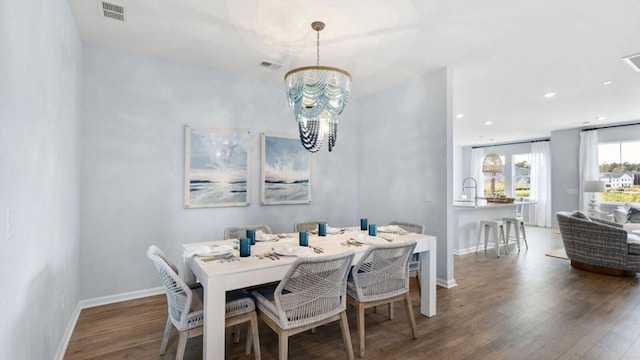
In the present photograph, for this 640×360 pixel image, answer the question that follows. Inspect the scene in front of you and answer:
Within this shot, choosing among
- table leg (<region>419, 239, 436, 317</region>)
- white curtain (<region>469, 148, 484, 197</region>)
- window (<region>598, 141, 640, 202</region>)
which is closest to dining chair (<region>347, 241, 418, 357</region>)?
table leg (<region>419, 239, 436, 317</region>)

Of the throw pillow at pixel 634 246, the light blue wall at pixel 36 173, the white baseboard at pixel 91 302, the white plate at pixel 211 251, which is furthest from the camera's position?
the throw pillow at pixel 634 246

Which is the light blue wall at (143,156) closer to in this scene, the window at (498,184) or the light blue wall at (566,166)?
the light blue wall at (566,166)

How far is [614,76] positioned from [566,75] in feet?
2.13

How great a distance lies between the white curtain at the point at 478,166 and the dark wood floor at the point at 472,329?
752 centimetres

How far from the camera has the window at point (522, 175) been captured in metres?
9.97

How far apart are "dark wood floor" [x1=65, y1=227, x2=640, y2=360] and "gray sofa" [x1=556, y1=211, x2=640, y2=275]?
1.49 ft

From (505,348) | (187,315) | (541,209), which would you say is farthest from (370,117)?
(541,209)

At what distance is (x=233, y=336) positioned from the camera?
100 inches

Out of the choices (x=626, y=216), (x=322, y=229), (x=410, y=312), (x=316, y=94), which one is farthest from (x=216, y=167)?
(x=626, y=216)

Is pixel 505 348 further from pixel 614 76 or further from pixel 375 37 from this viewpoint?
pixel 614 76

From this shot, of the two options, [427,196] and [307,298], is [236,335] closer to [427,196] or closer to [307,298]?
[307,298]

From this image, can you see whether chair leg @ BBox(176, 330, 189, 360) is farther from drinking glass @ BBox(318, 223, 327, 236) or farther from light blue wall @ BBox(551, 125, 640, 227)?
light blue wall @ BBox(551, 125, 640, 227)

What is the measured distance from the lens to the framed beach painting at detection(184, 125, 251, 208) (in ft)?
12.1

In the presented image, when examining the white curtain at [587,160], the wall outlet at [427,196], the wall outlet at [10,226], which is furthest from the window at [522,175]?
the wall outlet at [10,226]
